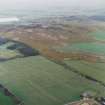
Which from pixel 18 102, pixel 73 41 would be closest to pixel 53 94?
pixel 18 102

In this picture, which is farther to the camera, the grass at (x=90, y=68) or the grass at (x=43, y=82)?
the grass at (x=90, y=68)

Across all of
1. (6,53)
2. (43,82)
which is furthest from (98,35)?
(43,82)

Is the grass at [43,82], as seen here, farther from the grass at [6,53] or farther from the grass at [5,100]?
the grass at [6,53]

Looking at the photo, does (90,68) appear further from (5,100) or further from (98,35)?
(98,35)

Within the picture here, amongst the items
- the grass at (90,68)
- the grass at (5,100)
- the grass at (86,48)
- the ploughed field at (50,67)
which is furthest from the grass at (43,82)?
the grass at (86,48)

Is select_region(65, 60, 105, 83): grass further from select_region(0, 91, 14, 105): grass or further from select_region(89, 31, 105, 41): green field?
select_region(89, 31, 105, 41): green field

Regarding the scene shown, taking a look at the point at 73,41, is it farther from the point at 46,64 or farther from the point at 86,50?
the point at 46,64

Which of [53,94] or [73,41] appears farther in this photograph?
[73,41]
